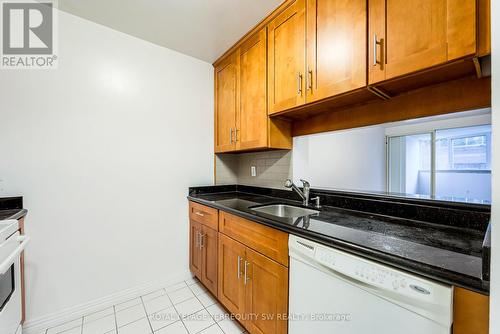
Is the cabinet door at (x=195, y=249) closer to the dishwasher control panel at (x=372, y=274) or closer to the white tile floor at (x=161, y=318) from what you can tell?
the white tile floor at (x=161, y=318)

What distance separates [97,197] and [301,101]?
1844mm

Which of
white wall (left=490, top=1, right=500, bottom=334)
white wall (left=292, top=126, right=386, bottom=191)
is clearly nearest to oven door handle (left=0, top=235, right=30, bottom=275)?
white wall (left=490, top=1, right=500, bottom=334)

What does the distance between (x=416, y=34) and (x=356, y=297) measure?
1.18 metres

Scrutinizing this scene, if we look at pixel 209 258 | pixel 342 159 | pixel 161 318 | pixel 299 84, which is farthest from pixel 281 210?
pixel 161 318

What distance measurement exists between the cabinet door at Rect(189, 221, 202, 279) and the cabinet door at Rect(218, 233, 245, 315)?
0.42 m

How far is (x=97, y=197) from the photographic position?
6.05ft

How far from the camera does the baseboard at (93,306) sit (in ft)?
5.17

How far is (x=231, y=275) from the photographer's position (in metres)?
1.64

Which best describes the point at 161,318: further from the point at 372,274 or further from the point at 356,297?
the point at 372,274

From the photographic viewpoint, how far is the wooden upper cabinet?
0.86 metres

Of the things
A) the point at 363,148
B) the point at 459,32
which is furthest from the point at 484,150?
the point at 459,32

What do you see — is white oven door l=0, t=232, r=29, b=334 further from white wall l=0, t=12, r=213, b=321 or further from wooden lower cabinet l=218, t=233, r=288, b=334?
wooden lower cabinet l=218, t=233, r=288, b=334

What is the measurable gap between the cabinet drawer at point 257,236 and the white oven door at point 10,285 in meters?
1.18

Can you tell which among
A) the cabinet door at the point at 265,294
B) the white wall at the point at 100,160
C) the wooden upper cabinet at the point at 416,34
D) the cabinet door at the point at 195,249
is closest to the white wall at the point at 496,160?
the wooden upper cabinet at the point at 416,34
